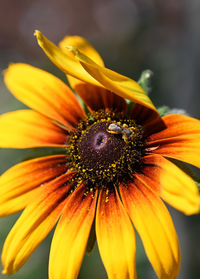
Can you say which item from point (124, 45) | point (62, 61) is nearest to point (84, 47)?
point (62, 61)

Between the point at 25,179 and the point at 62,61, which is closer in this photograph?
the point at 62,61

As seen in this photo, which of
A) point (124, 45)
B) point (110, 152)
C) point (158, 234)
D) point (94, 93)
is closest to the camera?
point (158, 234)

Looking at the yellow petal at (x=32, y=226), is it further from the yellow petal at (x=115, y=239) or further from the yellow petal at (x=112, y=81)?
the yellow petal at (x=112, y=81)

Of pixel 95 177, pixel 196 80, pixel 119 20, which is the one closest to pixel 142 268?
pixel 196 80

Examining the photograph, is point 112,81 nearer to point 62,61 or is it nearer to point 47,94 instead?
point 62,61

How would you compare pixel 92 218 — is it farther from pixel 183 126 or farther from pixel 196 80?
pixel 196 80

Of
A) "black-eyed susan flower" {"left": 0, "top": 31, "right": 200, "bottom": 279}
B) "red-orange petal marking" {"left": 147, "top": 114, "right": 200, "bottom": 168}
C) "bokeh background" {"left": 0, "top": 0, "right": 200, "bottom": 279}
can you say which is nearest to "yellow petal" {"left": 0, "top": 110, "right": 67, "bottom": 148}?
"black-eyed susan flower" {"left": 0, "top": 31, "right": 200, "bottom": 279}
